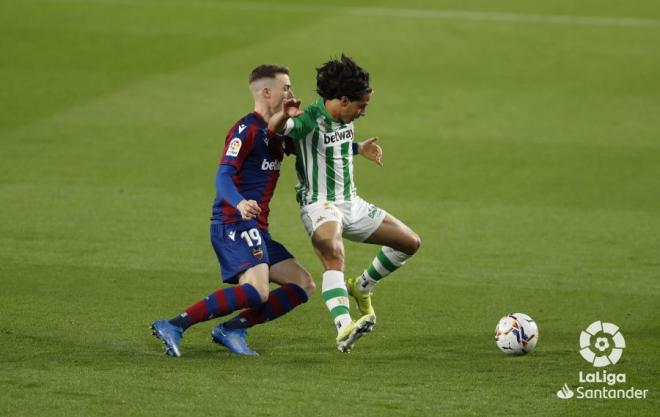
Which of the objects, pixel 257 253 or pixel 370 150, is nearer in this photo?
pixel 257 253

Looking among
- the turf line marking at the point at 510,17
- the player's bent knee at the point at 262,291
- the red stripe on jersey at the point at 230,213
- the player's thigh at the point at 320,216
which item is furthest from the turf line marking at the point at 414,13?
the player's bent knee at the point at 262,291

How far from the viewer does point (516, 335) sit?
24.8 feet

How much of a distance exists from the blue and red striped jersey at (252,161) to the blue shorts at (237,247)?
65 mm

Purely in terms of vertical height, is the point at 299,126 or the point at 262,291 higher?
the point at 299,126

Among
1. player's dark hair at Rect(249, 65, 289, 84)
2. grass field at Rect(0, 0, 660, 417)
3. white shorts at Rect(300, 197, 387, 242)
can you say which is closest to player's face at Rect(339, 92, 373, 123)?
player's dark hair at Rect(249, 65, 289, 84)

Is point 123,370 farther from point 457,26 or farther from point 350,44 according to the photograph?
point 457,26

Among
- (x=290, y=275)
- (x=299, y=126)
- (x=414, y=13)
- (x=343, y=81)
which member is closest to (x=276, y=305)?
(x=290, y=275)

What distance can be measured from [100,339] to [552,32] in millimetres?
13552

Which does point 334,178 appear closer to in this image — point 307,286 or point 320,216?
point 320,216

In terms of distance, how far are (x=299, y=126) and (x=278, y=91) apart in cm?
28

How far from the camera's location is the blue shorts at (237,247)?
751 centimetres

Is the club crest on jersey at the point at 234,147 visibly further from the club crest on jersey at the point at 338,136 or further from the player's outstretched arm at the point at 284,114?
the club crest on jersey at the point at 338,136

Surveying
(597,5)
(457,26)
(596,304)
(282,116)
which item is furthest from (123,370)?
(597,5)

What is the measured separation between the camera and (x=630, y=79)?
17625mm
